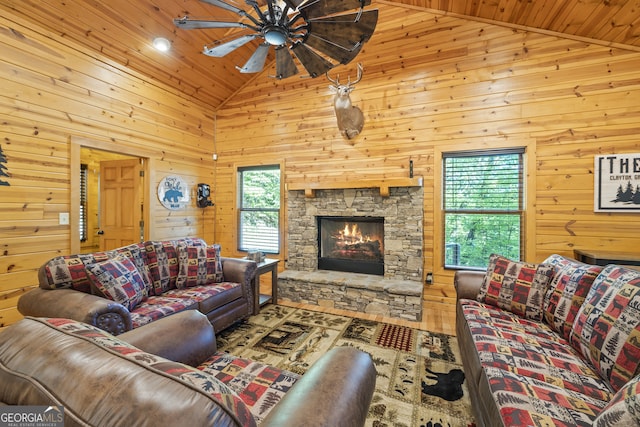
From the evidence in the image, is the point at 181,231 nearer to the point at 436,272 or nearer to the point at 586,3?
the point at 436,272

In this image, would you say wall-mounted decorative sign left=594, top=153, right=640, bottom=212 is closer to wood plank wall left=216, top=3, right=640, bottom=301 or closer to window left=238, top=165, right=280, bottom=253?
wood plank wall left=216, top=3, right=640, bottom=301

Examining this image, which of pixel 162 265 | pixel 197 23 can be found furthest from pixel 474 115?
pixel 162 265

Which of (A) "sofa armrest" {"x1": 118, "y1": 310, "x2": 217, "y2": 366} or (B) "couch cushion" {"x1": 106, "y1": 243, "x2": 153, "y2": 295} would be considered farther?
(B) "couch cushion" {"x1": 106, "y1": 243, "x2": 153, "y2": 295}

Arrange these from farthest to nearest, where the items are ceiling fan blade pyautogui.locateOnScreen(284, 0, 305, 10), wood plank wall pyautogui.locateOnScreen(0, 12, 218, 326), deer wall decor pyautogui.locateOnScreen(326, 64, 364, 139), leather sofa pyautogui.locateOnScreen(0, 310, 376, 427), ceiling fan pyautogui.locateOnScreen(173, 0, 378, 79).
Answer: deer wall decor pyautogui.locateOnScreen(326, 64, 364, 139), wood plank wall pyautogui.locateOnScreen(0, 12, 218, 326), ceiling fan pyautogui.locateOnScreen(173, 0, 378, 79), ceiling fan blade pyautogui.locateOnScreen(284, 0, 305, 10), leather sofa pyautogui.locateOnScreen(0, 310, 376, 427)

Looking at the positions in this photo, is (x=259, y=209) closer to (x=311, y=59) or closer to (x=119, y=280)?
(x=119, y=280)

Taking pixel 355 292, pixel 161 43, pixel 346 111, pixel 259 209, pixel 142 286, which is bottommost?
pixel 355 292

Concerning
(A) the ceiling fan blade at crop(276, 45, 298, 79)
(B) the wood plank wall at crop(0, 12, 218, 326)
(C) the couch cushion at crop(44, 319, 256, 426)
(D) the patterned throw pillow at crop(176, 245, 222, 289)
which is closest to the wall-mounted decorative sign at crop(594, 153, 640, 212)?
(A) the ceiling fan blade at crop(276, 45, 298, 79)

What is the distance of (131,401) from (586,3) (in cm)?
451

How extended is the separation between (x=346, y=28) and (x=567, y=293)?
232cm

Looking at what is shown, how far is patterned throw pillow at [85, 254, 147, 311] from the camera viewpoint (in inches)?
84.7

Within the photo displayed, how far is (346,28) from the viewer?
1.81m

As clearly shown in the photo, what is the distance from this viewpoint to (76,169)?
10.6 feet

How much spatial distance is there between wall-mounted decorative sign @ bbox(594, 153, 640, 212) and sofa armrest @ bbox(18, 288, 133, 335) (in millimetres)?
4798

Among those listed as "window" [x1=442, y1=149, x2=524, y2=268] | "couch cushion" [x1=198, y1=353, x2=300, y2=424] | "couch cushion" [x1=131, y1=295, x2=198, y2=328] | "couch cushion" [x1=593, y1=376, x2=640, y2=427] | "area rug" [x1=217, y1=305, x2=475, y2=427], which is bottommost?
"area rug" [x1=217, y1=305, x2=475, y2=427]
